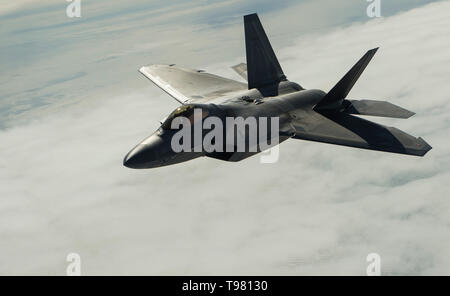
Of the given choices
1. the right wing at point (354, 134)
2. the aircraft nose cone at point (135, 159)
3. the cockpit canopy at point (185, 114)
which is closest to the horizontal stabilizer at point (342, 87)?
the right wing at point (354, 134)

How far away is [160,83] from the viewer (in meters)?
30.2

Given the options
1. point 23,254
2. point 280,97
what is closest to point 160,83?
point 280,97

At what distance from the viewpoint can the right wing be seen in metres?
20.1

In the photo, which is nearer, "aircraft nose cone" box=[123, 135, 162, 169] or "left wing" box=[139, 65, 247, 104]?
"aircraft nose cone" box=[123, 135, 162, 169]

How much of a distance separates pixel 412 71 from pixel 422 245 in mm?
74762

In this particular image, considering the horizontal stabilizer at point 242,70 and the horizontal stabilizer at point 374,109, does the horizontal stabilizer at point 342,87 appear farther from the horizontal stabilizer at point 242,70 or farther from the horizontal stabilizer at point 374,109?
the horizontal stabilizer at point 242,70

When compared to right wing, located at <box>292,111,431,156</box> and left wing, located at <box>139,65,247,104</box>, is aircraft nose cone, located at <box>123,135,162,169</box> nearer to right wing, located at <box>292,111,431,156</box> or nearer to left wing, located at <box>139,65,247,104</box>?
right wing, located at <box>292,111,431,156</box>

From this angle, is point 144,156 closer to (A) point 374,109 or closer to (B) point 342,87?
(B) point 342,87

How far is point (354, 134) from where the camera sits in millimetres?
21812

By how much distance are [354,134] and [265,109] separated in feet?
17.4

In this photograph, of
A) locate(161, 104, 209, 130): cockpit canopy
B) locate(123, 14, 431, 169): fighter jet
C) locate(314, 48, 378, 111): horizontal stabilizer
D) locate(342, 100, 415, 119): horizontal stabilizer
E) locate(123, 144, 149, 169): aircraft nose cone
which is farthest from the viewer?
locate(342, 100, 415, 119): horizontal stabilizer

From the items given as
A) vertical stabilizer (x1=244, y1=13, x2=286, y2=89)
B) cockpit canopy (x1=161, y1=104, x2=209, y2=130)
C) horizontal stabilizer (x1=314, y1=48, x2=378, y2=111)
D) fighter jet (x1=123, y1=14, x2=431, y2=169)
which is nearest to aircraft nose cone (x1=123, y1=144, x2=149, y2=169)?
fighter jet (x1=123, y1=14, x2=431, y2=169)

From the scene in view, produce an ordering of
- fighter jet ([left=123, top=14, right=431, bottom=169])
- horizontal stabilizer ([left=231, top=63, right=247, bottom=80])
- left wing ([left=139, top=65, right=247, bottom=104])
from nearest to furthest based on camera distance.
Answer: fighter jet ([left=123, top=14, right=431, bottom=169]) → left wing ([left=139, top=65, right=247, bottom=104]) → horizontal stabilizer ([left=231, top=63, right=247, bottom=80])

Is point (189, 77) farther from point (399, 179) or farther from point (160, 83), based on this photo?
point (399, 179)
